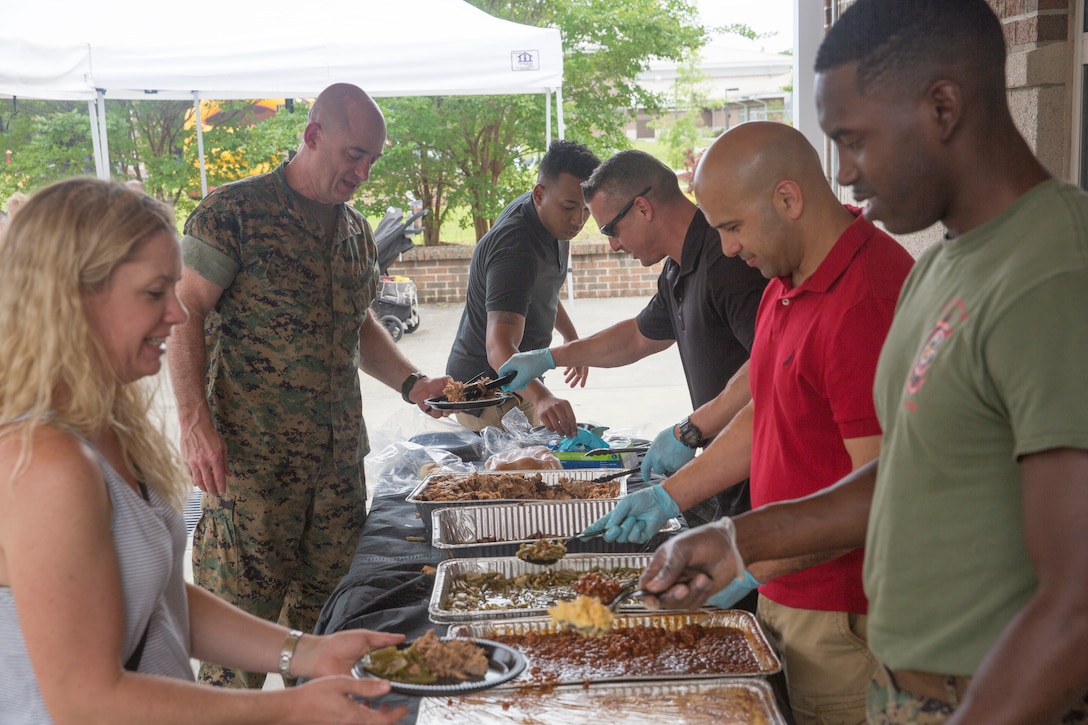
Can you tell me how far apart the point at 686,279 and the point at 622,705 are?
56.6 inches

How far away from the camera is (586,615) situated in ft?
5.16

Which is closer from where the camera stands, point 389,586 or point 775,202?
point 775,202

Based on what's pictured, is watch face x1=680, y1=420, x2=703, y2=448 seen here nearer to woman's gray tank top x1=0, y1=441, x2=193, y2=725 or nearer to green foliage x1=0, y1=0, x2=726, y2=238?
woman's gray tank top x1=0, y1=441, x2=193, y2=725

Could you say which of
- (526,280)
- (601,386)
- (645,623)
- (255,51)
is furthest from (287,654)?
(601,386)

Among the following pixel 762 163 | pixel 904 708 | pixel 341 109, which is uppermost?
pixel 341 109

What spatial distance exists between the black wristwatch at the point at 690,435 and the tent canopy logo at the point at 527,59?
383 cm

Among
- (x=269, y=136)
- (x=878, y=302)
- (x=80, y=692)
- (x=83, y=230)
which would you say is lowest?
(x=80, y=692)

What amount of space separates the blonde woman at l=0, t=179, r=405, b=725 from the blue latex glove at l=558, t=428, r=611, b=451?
2.00 m

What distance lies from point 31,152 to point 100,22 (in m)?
5.53

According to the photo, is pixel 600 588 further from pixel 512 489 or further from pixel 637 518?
pixel 512 489

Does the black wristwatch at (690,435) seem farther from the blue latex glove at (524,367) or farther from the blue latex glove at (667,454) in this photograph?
the blue latex glove at (524,367)

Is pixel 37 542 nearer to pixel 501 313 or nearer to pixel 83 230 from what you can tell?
pixel 83 230

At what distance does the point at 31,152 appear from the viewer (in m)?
10.8

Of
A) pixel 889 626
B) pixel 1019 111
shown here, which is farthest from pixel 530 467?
pixel 889 626
